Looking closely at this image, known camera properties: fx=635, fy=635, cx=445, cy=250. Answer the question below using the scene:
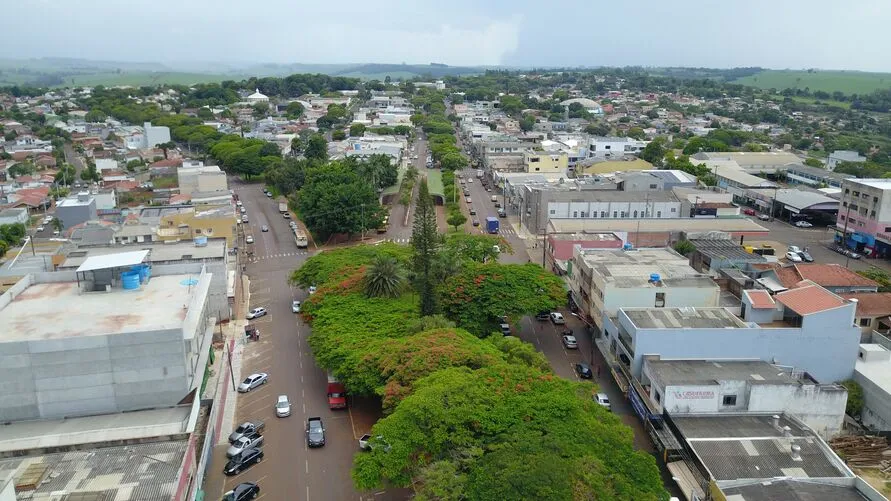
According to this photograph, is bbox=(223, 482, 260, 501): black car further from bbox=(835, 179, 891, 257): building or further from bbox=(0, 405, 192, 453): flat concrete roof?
bbox=(835, 179, 891, 257): building

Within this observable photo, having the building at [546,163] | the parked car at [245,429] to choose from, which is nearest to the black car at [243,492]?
the parked car at [245,429]

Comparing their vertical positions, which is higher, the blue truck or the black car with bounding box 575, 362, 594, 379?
the blue truck

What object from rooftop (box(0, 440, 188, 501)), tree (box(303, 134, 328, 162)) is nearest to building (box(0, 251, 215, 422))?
rooftop (box(0, 440, 188, 501))

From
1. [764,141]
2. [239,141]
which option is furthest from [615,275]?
[764,141]

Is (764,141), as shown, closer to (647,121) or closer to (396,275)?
(647,121)

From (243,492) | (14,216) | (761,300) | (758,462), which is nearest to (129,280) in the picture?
(243,492)

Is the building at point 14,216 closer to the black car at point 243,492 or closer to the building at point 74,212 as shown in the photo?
the building at point 74,212

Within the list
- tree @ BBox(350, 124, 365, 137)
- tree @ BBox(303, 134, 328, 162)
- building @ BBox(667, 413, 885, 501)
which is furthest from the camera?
tree @ BBox(350, 124, 365, 137)

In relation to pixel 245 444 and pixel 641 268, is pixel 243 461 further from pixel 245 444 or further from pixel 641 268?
pixel 641 268
